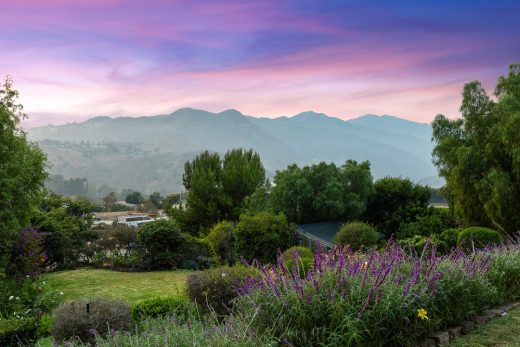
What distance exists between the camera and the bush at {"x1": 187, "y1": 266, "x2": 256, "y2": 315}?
26.6ft

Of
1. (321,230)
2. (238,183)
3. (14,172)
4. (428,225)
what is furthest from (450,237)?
(238,183)

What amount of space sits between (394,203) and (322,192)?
4645 millimetres

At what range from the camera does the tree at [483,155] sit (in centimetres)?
1695

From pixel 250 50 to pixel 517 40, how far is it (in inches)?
466

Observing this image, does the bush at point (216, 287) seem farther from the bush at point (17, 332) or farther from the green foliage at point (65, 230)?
the green foliage at point (65, 230)

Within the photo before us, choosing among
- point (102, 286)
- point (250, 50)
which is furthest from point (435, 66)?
point (102, 286)

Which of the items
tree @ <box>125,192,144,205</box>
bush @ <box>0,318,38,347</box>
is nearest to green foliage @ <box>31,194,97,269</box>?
bush @ <box>0,318,38,347</box>

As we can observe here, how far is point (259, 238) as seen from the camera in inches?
746

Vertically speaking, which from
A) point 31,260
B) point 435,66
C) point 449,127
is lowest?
point 31,260

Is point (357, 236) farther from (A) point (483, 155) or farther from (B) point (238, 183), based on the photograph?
(B) point (238, 183)

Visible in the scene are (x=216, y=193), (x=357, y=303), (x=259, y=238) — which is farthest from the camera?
(x=216, y=193)

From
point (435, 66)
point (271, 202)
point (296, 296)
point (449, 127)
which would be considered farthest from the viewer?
point (271, 202)

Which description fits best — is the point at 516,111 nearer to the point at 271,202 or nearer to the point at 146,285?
the point at 271,202

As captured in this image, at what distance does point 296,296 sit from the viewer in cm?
466
